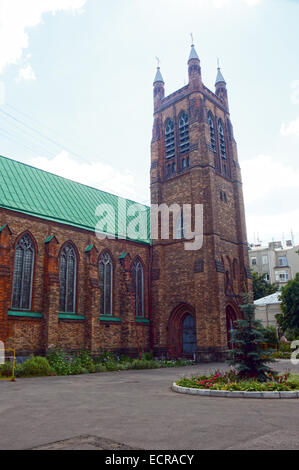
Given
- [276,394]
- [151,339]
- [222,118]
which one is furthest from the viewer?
[222,118]

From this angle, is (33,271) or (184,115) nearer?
(33,271)

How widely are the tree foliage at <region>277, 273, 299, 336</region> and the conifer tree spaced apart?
22.2m

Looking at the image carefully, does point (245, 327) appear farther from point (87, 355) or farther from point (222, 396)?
point (87, 355)

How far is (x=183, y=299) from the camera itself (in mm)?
27188

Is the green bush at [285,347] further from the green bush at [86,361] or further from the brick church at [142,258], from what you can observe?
the green bush at [86,361]

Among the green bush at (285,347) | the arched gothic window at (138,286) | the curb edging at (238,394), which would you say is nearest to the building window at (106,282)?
the arched gothic window at (138,286)

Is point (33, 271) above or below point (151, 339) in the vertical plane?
above

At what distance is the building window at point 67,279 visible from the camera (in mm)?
23266

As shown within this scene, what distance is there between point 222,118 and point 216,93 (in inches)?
136

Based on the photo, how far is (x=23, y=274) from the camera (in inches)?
838

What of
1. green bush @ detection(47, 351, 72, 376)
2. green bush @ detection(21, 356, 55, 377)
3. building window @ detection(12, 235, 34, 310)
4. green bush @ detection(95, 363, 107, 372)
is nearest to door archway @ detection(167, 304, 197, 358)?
green bush @ detection(95, 363, 107, 372)

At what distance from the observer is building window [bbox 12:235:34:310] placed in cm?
2089

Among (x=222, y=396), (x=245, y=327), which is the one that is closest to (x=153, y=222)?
(x=245, y=327)

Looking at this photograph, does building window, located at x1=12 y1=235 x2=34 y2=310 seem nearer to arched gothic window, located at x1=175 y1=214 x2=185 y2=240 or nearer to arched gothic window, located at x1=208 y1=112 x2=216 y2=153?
arched gothic window, located at x1=175 y1=214 x2=185 y2=240
